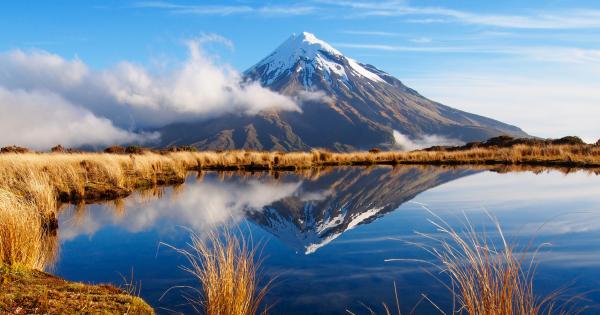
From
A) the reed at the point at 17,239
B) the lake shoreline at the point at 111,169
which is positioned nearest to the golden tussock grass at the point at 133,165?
the lake shoreline at the point at 111,169

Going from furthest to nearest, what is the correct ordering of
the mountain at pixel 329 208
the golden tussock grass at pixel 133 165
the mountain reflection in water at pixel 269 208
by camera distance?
the golden tussock grass at pixel 133 165, the mountain reflection in water at pixel 269 208, the mountain at pixel 329 208

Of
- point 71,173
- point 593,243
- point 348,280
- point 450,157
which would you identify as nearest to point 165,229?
point 348,280

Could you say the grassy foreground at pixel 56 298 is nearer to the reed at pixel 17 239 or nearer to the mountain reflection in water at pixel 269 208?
the reed at pixel 17 239

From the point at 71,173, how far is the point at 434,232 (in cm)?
1163

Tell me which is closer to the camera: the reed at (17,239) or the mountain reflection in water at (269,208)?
the reed at (17,239)

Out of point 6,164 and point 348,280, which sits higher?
point 6,164

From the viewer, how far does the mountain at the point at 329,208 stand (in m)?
9.69

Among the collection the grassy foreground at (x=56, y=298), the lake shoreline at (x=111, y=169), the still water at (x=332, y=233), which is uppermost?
the lake shoreline at (x=111, y=169)

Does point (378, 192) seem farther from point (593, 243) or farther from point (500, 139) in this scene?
point (500, 139)

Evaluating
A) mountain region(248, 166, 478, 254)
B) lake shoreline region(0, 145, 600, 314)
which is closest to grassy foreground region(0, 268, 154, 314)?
lake shoreline region(0, 145, 600, 314)

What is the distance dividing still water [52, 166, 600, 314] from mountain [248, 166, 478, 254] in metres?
0.03

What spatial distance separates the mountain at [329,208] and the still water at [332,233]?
0.03m

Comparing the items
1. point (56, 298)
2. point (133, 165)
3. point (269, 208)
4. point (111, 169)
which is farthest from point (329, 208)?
point (133, 165)

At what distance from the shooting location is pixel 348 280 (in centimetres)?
651
